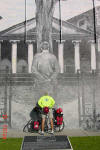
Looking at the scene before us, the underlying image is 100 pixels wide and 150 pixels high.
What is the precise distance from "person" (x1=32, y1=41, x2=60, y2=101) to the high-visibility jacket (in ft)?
1.88

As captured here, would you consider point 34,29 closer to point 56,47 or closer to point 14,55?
point 56,47

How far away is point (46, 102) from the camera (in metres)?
7.91

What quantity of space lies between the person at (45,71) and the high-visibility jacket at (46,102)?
0.57 m

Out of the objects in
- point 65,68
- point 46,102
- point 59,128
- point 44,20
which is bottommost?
point 59,128

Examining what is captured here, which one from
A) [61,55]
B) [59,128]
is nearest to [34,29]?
[61,55]

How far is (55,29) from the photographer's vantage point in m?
9.09

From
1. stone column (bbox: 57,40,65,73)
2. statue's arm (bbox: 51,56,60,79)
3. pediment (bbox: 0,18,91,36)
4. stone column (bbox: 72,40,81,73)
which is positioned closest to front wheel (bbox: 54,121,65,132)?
statue's arm (bbox: 51,56,60,79)

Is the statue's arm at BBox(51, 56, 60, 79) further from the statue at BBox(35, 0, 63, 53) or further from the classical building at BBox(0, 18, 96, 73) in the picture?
the statue at BBox(35, 0, 63, 53)

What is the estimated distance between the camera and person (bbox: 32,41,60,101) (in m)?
8.60

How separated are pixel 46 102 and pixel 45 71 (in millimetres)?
1526

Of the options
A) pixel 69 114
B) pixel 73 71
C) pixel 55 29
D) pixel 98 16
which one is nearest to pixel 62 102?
pixel 69 114

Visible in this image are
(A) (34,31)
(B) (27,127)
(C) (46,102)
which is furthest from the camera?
(A) (34,31)

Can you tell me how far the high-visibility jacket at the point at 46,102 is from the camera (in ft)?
25.8

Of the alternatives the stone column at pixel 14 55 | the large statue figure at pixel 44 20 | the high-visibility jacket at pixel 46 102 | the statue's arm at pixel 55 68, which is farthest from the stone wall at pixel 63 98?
the large statue figure at pixel 44 20
